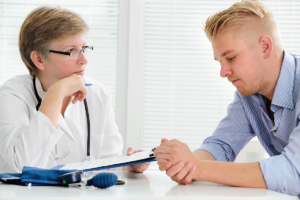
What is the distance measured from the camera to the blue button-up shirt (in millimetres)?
980

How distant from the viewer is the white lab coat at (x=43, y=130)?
1.25m

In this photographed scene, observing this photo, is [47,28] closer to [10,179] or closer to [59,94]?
[59,94]

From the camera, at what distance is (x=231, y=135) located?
1491mm

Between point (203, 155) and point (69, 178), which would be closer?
point (69, 178)

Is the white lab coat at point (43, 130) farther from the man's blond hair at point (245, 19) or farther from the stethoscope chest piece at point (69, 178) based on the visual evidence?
the man's blond hair at point (245, 19)

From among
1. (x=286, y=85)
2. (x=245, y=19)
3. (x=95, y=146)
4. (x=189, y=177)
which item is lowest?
(x=95, y=146)

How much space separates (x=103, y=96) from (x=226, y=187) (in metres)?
1.03

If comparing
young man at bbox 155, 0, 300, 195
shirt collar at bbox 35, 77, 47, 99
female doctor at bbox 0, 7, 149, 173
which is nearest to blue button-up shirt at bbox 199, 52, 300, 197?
young man at bbox 155, 0, 300, 195

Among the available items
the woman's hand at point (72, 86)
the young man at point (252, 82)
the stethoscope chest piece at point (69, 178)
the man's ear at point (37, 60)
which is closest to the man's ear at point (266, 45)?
the young man at point (252, 82)

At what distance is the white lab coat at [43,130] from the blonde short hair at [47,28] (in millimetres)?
194

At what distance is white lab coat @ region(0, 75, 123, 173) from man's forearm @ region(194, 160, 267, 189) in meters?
0.64

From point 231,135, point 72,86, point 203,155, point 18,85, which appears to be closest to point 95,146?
point 72,86

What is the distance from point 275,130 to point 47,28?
1.24 m

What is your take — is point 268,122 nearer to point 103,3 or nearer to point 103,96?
point 103,96
